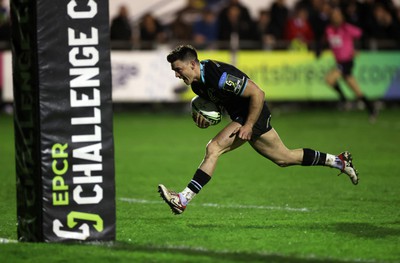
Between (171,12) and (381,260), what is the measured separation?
755 inches

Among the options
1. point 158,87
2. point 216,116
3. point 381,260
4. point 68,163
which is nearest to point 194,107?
point 216,116

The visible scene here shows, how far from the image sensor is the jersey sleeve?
835 centimetres

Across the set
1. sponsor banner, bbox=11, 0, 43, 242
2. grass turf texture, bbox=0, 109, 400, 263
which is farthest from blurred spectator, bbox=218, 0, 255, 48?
sponsor banner, bbox=11, 0, 43, 242

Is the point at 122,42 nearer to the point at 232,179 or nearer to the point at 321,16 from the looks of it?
the point at 321,16

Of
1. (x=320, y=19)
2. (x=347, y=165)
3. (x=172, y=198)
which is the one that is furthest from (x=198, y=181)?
(x=320, y=19)

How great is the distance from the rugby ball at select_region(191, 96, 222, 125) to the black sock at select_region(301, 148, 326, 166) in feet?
3.54

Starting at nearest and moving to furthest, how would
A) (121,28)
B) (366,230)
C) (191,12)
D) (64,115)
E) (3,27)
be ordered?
1. (64,115)
2. (366,230)
3. (3,27)
4. (121,28)
5. (191,12)

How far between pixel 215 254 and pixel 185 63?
82.5 inches

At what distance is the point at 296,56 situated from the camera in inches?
853

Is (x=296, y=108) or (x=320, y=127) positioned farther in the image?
(x=296, y=108)

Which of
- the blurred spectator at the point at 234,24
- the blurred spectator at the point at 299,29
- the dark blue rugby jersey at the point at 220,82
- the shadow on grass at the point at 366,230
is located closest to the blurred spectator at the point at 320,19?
the blurred spectator at the point at 299,29

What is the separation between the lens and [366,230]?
323 inches

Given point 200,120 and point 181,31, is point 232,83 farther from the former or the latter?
point 181,31

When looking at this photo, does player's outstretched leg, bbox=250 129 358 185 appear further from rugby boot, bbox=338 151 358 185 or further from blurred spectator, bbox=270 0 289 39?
blurred spectator, bbox=270 0 289 39
